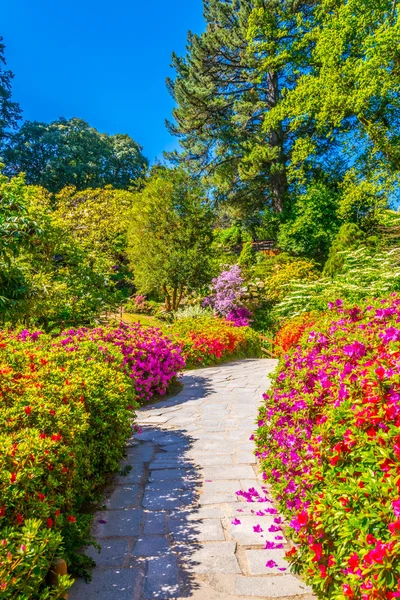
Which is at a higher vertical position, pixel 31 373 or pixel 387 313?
pixel 387 313

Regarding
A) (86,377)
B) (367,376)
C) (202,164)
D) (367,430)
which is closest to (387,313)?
(367,376)

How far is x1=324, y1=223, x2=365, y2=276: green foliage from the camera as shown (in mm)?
12922

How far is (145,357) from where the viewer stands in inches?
251

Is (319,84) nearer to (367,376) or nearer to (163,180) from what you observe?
(163,180)

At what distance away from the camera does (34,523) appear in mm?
1688

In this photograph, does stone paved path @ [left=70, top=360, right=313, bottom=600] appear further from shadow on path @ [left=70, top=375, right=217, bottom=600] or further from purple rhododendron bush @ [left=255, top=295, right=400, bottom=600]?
purple rhododendron bush @ [left=255, top=295, right=400, bottom=600]

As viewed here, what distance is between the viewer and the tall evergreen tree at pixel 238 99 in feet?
56.6

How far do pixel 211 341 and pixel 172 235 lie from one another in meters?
5.65

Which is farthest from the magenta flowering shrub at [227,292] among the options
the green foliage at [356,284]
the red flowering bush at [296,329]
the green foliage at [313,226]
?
the green foliage at [313,226]

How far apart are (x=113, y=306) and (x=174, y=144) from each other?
49.7ft

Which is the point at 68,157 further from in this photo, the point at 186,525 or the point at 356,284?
the point at 186,525

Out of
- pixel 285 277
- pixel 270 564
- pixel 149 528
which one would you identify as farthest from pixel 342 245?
pixel 270 564

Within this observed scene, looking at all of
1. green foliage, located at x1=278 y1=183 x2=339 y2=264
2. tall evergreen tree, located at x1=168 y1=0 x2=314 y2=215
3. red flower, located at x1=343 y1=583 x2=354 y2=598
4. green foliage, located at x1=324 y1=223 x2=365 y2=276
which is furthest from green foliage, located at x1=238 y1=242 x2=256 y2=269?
red flower, located at x1=343 y1=583 x2=354 y2=598

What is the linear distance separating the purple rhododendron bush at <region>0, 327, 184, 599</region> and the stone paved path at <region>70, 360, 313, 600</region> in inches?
8.6
